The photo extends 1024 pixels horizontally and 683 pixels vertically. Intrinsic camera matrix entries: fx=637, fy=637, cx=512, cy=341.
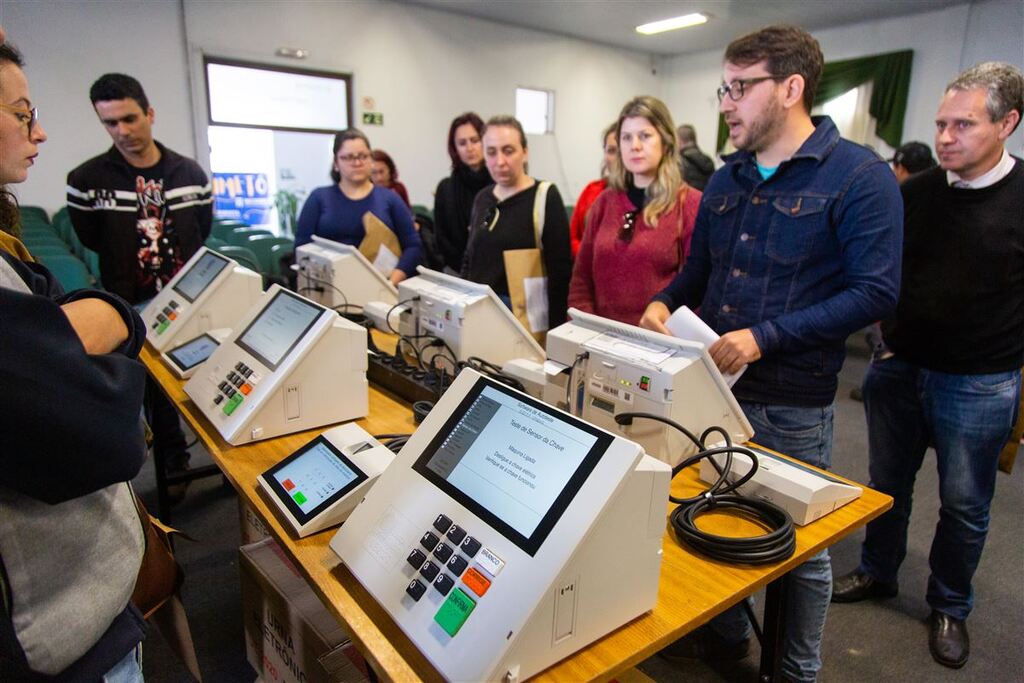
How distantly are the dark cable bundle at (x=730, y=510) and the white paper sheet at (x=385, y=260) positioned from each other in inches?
67.1

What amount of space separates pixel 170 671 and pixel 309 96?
561 centimetres

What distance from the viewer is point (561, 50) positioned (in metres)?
7.78

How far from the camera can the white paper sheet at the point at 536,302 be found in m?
2.23

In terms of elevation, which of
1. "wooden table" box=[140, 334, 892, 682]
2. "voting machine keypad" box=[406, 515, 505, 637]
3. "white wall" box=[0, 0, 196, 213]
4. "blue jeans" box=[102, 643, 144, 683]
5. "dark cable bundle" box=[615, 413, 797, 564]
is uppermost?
"white wall" box=[0, 0, 196, 213]

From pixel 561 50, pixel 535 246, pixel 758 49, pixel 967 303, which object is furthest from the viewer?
pixel 561 50

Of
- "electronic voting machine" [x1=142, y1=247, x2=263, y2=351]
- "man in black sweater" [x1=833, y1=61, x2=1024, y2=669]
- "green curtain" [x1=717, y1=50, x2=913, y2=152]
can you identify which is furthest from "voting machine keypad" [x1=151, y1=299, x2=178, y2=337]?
"green curtain" [x1=717, y1=50, x2=913, y2=152]

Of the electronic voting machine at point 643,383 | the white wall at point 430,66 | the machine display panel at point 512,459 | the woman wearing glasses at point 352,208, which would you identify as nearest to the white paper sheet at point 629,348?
the electronic voting machine at point 643,383

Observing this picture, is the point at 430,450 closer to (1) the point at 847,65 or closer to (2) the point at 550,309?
(2) the point at 550,309

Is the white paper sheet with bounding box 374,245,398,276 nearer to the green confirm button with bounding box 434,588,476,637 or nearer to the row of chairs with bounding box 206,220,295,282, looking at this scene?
the row of chairs with bounding box 206,220,295,282

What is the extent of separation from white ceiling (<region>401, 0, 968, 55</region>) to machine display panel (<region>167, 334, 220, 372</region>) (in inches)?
222

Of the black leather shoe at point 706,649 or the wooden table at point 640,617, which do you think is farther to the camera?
the black leather shoe at point 706,649

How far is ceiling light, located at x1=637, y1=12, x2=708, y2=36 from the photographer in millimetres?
6801

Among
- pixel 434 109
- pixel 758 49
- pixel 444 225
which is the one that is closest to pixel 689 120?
pixel 434 109

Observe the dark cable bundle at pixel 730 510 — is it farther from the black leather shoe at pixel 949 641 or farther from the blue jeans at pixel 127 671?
the black leather shoe at pixel 949 641
